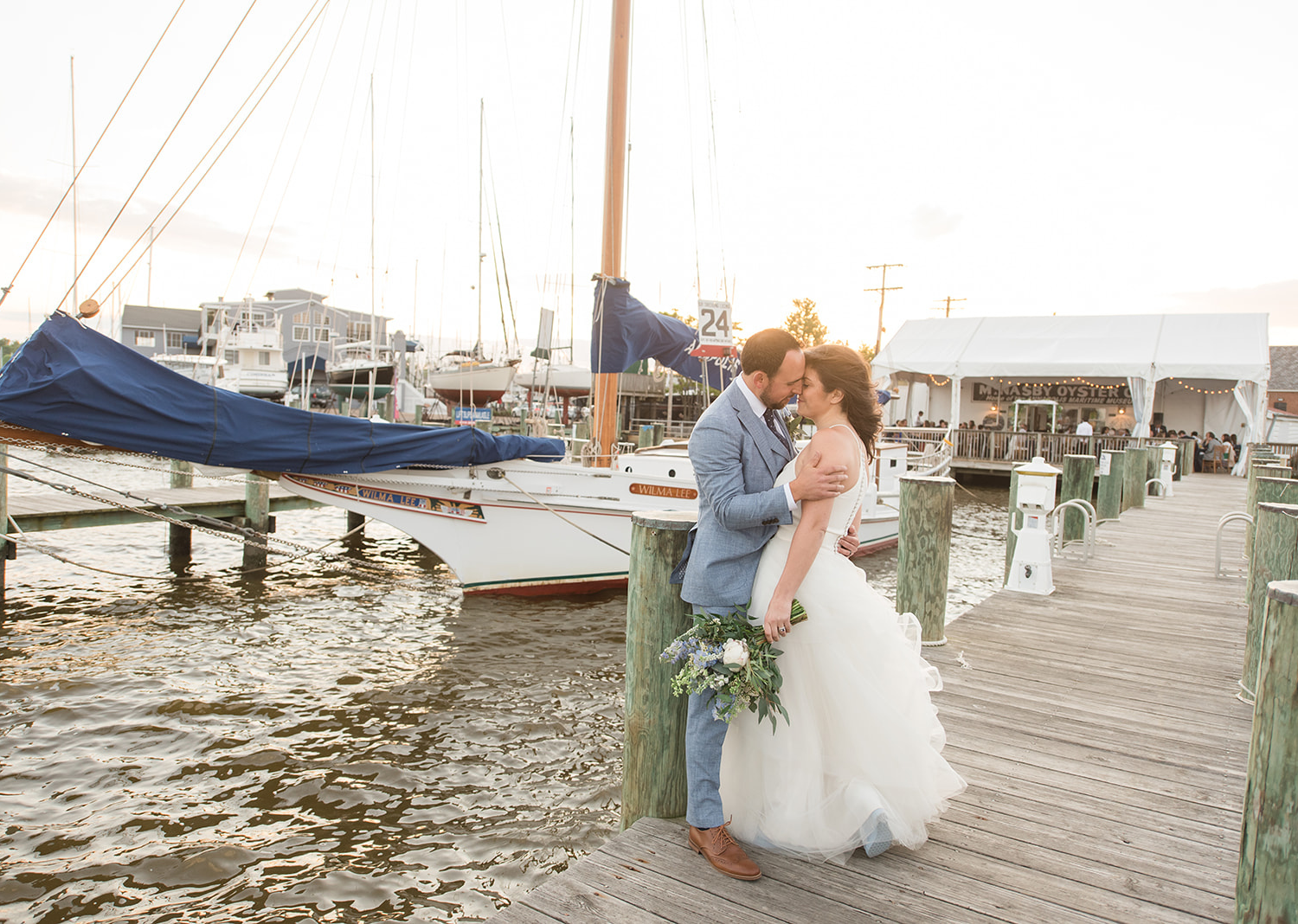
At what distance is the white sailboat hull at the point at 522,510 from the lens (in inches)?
404

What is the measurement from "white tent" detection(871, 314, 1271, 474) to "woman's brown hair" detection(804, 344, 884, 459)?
91.9 feet

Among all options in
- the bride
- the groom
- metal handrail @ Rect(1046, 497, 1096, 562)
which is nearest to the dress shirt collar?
the groom

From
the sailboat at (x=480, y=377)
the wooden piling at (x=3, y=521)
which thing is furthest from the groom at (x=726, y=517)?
the sailboat at (x=480, y=377)

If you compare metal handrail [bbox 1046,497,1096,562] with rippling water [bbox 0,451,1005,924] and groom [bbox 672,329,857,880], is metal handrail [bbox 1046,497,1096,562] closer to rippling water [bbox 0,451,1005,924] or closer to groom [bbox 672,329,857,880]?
rippling water [bbox 0,451,1005,924]

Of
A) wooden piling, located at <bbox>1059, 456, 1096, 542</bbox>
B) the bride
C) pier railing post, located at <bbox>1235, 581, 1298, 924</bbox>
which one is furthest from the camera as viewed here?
wooden piling, located at <bbox>1059, 456, 1096, 542</bbox>

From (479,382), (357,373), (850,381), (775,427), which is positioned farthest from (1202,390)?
(357,373)

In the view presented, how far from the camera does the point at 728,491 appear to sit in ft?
8.90

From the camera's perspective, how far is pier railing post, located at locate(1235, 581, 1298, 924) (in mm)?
1837

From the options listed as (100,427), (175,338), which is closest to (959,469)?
(100,427)

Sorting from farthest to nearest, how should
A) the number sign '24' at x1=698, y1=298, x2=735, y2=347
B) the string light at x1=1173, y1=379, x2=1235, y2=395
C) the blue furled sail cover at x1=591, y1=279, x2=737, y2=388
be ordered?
the string light at x1=1173, y1=379, x2=1235, y2=395, the blue furled sail cover at x1=591, y1=279, x2=737, y2=388, the number sign '24' at x1=698, y1=298, x2=735, y2=347

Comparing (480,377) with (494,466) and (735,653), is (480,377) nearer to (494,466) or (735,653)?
(494,466)

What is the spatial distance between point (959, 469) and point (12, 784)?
2845 cm

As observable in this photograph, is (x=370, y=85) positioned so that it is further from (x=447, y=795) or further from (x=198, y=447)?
(x=447, y=795)

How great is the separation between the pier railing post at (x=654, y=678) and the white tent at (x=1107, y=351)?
28328 millimetres
